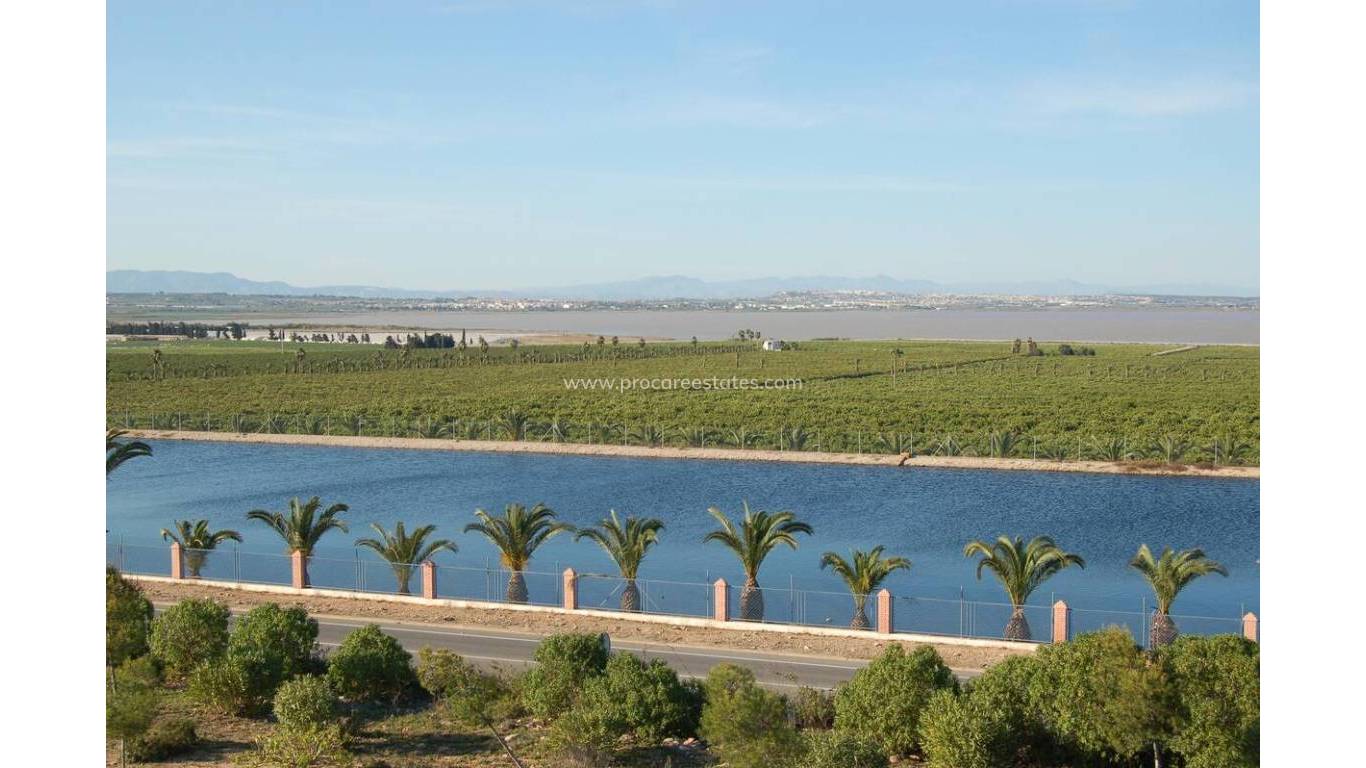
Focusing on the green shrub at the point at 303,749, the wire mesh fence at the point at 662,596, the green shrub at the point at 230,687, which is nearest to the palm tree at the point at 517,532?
the wire mesh fence at the point at 662,596

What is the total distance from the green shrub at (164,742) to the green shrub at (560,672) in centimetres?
379

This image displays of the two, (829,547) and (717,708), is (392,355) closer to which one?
(829,547)

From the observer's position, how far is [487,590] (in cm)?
2495

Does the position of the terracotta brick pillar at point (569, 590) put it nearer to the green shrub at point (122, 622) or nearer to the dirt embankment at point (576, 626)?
the dirt embankment at point (576, 626)

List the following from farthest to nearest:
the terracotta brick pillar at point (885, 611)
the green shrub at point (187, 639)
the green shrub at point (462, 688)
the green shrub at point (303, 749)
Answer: the terracotta brick pillar at point (885, 611)
the green shrub at point (187, 639)
the green shrub at point (462, 688)
the green shrub at point (303, 749)

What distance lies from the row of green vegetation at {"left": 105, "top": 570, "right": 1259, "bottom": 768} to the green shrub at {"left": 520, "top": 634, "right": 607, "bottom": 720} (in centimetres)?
2

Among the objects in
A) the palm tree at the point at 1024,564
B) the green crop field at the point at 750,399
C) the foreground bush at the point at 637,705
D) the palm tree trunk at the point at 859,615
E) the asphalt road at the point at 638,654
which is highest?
the green crop field at the point at 750,399

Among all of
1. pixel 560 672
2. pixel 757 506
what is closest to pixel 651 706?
pixel 560 672

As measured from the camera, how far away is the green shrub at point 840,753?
502 inches

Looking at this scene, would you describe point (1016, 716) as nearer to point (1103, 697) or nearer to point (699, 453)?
point (1103, 697)

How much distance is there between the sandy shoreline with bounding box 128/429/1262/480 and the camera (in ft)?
145

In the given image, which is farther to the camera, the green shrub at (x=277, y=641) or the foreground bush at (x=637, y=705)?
the green shrub at (x=277, y=641)

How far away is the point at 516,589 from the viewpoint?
24.7m
